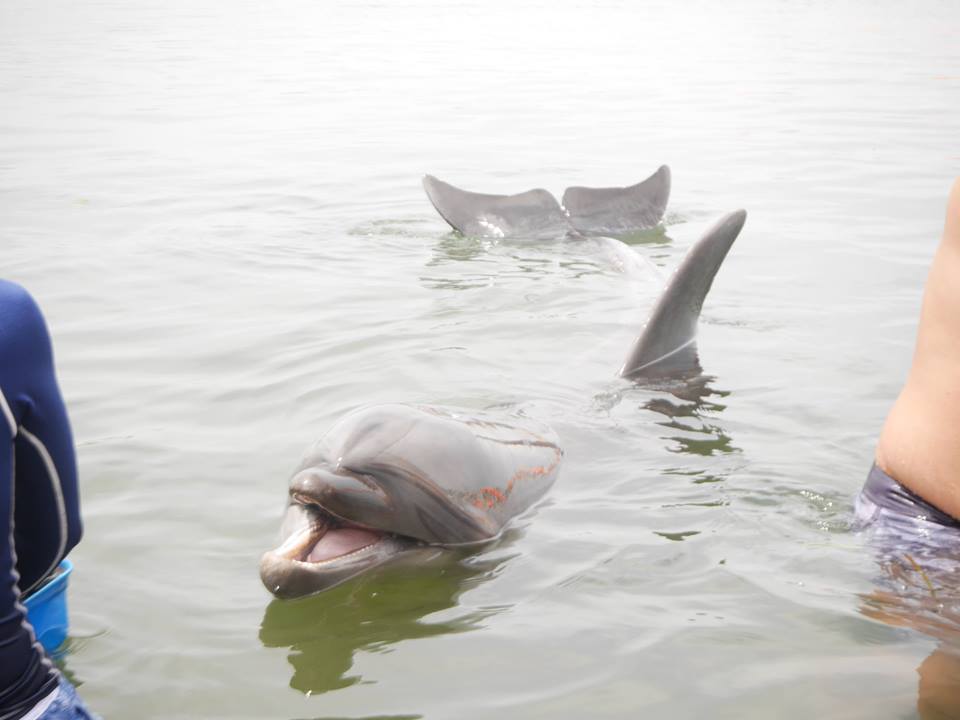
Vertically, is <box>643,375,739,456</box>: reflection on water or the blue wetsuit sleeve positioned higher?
the blue wetsuit sleeve

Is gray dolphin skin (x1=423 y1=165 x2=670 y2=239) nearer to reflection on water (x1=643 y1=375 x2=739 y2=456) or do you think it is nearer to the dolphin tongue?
reflection on water (x1=643 y1=375 x2=739 y2=456)

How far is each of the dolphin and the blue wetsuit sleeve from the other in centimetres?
108

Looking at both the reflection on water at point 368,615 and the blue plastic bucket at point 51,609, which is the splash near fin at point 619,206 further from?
the blue plastic bucket at point 51,609

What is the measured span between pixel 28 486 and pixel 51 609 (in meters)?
0.70

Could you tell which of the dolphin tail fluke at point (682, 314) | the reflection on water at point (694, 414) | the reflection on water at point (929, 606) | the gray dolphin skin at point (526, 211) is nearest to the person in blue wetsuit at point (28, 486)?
the reflection on water at point (929, 606)

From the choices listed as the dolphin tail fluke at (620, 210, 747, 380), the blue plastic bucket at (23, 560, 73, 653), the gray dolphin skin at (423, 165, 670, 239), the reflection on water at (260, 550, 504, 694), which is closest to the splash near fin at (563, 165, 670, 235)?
the gray dolphin skin at (423, 165, 670, 239)

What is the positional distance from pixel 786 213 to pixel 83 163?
6.96m

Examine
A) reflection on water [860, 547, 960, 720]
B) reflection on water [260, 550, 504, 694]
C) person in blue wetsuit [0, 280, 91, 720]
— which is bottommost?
reflection on water [260, 550, 504, 694]

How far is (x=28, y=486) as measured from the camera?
2383 mm

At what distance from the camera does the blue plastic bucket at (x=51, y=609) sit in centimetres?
285

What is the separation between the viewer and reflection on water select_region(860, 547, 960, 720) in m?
3.05

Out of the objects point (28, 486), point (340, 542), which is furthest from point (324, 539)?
point (28, 486)

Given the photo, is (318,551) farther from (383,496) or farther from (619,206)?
(619,206)

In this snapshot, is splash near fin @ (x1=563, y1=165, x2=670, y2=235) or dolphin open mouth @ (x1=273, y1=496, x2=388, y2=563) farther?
splash near fin @ (x1=563, y1=165, x2=670, y2=235)
